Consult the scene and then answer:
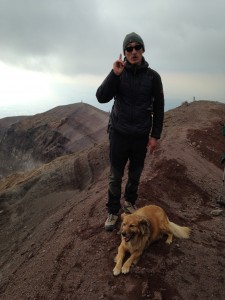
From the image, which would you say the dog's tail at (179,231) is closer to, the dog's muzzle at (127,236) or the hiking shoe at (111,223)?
the hiking shoe at (111,223)

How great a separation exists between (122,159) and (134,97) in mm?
1386

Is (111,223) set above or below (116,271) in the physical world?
above

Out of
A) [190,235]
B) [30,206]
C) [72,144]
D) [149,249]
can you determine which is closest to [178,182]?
[190,235]

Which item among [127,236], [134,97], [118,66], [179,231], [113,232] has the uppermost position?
[118,66]

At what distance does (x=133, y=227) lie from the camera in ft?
21.0

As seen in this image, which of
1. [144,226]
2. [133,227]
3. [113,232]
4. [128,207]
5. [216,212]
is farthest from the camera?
[216,212]

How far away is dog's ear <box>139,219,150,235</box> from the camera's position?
655cm

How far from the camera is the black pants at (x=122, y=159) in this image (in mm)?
7589

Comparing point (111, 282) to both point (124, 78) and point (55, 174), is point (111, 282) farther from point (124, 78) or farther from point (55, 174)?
point (55, 174)

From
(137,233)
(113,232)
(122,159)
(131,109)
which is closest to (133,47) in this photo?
(131,109)

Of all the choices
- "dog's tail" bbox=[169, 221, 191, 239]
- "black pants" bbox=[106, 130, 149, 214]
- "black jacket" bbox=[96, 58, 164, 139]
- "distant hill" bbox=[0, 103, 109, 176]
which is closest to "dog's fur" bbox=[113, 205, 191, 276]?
"dog's tail" bbox=[169, 221, 191, 239]

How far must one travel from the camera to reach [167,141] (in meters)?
16.2

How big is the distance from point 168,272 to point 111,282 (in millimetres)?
1050

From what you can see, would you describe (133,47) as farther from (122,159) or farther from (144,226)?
(144,226)
